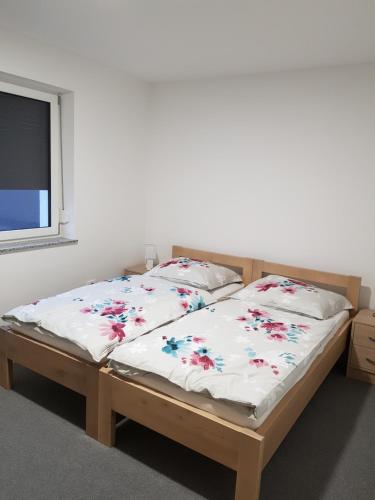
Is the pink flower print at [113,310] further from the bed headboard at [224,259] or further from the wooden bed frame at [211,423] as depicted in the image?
the bed headboard at [224,259]

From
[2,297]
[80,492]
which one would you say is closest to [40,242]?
[2,297]

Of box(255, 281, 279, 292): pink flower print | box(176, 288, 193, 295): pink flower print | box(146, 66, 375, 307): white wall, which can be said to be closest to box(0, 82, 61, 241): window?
box(146, 66, 375, 307): white wall

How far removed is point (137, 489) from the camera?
6.04ft

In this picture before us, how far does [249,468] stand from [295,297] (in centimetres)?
145

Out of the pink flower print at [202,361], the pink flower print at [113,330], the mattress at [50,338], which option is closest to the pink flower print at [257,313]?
the pink flower print at [202,361]

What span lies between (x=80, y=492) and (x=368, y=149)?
110 inches

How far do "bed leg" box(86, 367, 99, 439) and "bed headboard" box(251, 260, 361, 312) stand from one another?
5.79 feet

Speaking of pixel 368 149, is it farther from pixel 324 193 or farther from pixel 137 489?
pixel 137 489

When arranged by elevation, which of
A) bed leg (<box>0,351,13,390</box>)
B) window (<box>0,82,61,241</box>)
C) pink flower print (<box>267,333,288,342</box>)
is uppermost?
window (<box>0,82,61,241</box>)

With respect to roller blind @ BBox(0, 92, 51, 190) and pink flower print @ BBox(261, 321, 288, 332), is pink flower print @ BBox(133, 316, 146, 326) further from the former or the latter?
roller blind @ BBox(0, 92, 51, 190)

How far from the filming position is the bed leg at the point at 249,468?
1.63 metres

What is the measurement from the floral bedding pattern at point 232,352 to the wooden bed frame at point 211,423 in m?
0.08

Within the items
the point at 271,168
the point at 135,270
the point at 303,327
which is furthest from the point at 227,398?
the point at 135,270

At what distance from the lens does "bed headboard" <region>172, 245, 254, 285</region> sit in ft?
11.6
